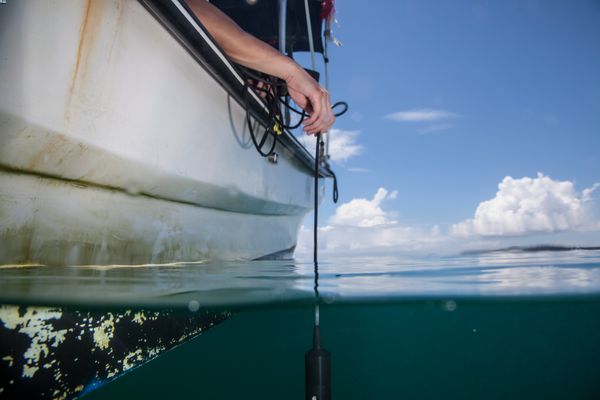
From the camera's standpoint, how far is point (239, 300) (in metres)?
1.63

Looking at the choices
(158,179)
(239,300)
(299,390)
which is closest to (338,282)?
(239,300)

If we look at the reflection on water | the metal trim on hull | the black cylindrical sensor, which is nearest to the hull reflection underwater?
the reflection on water

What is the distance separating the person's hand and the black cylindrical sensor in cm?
189

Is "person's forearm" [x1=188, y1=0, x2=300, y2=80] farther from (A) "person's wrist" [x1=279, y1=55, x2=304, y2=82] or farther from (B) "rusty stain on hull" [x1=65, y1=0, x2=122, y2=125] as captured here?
(B) "rusty stain on hull" [x1=65, y1=0, x2=122, y2=125]

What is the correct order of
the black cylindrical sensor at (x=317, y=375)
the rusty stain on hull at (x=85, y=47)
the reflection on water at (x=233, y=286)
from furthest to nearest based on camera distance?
the rusty stain on hull at (x=85, y=47)
the reflection on water at (x=233, y=286)
the black cylindrical sensor at (x=317, y=375)

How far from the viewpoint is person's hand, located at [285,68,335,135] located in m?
2.59

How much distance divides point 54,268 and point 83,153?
0.55 metres

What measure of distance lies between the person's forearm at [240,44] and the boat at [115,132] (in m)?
0.17

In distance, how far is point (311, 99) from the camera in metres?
2.67

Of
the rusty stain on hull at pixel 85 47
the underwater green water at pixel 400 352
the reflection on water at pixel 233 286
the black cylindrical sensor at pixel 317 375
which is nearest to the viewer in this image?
the black cylindrical sensor at pixel 317 375

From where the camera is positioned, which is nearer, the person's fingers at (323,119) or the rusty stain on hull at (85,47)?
the rusty stain on hull at (85,47)

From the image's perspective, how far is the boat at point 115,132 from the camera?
131 centimetres

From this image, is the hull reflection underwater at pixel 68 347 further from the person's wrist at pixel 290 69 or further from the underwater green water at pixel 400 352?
the person's wrist at pixel 290 69

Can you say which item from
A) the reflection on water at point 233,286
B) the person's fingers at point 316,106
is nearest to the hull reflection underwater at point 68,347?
the reflection on water at point 233,286
